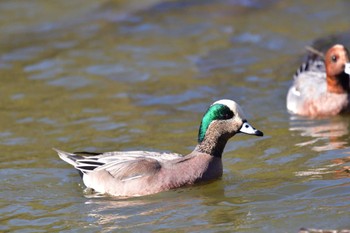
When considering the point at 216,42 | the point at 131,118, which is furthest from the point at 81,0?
the point at 131,118

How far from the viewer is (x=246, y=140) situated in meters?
9.51

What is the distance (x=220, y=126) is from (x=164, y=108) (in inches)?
113

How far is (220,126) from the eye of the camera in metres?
8.17

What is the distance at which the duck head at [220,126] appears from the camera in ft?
26.6

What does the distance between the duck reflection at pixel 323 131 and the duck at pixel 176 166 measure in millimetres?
1187

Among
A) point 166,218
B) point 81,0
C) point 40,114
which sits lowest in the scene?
point 166,218

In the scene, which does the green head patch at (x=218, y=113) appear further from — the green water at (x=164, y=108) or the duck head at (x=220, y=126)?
the green water at (x=164, y=108)

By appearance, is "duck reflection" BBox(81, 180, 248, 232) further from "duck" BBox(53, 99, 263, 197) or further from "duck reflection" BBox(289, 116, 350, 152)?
"duck reflection" BBox(289, 116, 350, 152)

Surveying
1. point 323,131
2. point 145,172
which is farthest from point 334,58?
point 145,172

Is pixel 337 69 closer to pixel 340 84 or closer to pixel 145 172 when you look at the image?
pixel 340 84

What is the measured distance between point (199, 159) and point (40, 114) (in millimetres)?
3412

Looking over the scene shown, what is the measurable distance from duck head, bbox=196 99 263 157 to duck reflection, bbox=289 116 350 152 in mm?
1121

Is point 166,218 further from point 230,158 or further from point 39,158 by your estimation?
point 39,158

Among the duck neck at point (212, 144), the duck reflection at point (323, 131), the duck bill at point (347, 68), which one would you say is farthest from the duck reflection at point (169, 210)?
the duck bill at point (347, 68)
